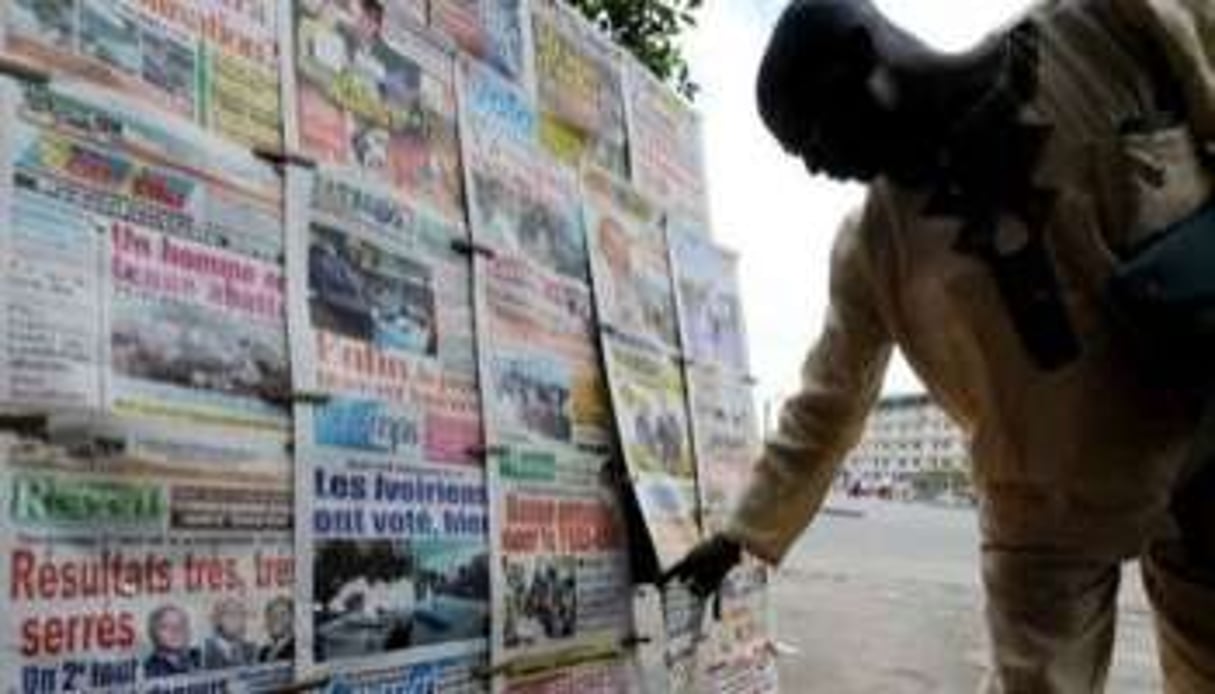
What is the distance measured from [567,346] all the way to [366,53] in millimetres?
858

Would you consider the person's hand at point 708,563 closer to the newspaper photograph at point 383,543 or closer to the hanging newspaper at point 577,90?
the newspaper photograph at point 383,543

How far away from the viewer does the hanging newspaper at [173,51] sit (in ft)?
7.79

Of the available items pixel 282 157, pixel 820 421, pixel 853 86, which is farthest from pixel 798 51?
pixel 820 421

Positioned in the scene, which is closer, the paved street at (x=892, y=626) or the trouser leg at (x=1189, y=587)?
the trouser leg at (x=1189, y=587)

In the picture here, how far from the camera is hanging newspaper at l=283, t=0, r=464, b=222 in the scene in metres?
2.93

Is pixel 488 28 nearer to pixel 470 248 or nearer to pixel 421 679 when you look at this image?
pixel 470 248

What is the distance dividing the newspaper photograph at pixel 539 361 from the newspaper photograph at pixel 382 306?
0.09 m

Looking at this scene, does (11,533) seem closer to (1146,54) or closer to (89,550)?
(89,550)

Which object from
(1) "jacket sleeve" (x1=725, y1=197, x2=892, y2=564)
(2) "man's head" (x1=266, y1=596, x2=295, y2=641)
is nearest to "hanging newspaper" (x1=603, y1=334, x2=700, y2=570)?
(1) "jacket sleeve" (x1=725, y1=197, x2=892, y2=564)

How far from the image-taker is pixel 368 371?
117 inches

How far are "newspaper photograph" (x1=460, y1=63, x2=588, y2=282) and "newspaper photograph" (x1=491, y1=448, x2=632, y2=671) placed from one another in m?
0.42

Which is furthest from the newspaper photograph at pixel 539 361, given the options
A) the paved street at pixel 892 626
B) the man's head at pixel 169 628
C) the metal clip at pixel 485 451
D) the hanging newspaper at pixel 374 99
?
the paved street at pixel 892 626

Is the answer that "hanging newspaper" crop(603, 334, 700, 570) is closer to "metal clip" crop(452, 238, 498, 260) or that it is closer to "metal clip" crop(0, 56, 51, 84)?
"metal clip" crop(452, 238, 498, 260)

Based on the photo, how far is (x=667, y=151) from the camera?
462 centimetres
